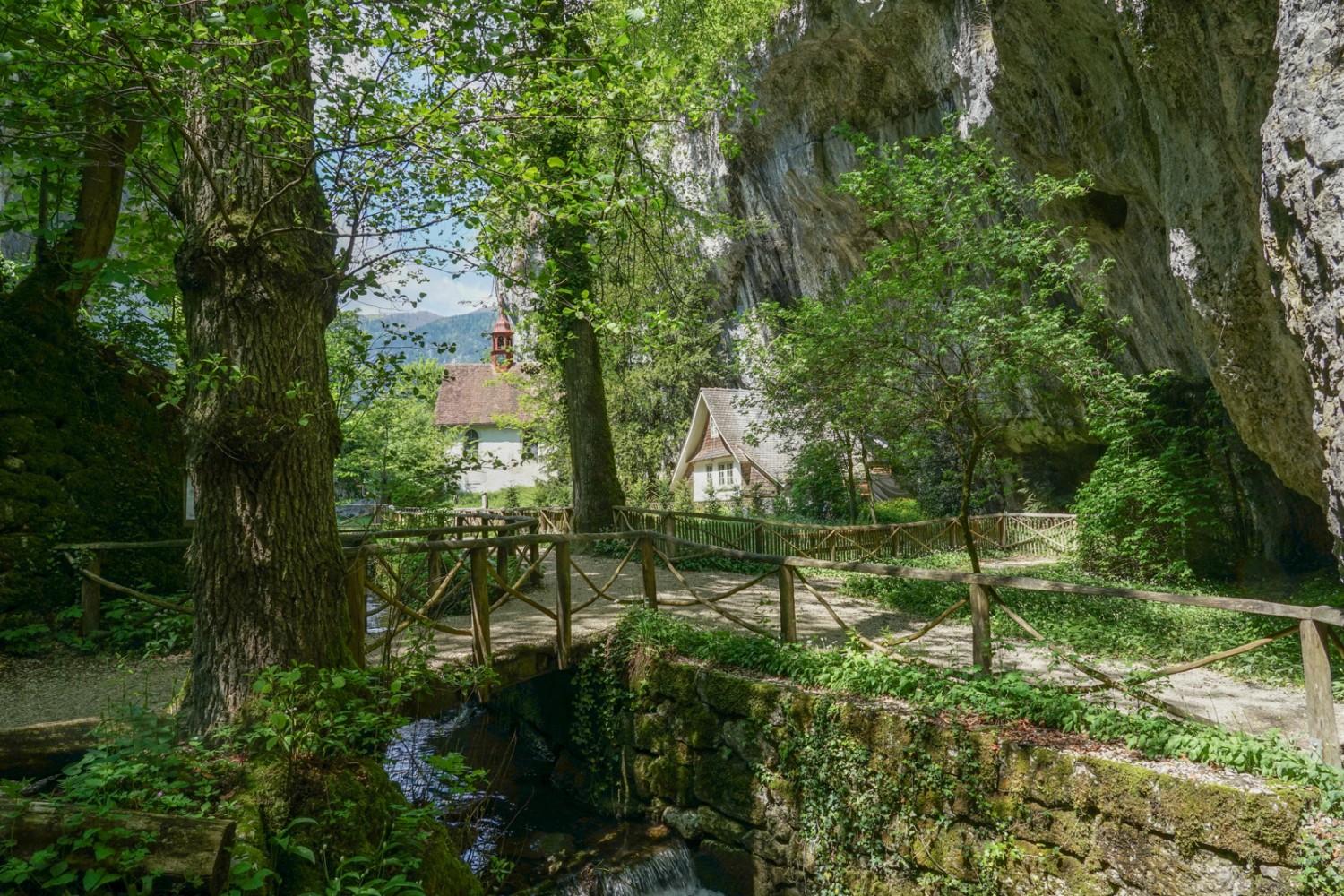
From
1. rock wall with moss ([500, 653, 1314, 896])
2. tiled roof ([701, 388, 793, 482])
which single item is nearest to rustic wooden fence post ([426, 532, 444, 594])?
rock wall with moss ([500, 653, 1314, 896])

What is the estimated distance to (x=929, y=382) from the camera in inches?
400

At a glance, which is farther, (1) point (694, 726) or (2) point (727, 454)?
(2) point (727, 454)

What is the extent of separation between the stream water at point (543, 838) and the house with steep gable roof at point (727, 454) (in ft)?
66.4

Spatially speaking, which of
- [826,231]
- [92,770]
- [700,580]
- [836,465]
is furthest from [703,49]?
[92,770]

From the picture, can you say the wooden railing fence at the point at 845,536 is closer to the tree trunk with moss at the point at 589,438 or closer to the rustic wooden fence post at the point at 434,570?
the tree trunk with moss at the point at 589,438

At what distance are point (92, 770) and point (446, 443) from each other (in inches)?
890

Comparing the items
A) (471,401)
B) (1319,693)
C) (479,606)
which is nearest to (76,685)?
(479,606)

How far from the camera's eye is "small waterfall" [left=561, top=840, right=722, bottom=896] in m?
6.02

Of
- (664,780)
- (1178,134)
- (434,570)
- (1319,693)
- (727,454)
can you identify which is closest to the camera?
(1319,693)

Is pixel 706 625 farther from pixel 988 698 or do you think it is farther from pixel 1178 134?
pixel 1178 134

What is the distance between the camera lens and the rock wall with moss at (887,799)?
13.7 feet

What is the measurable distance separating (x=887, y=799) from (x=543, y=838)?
10.5 ft

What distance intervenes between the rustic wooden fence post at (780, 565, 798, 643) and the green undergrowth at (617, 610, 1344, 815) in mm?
156

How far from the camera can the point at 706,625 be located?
27.2 ft
